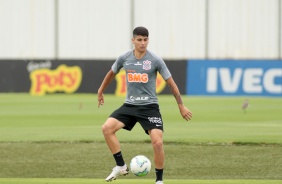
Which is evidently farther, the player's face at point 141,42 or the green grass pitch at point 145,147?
the green grass pitch at point 145,147

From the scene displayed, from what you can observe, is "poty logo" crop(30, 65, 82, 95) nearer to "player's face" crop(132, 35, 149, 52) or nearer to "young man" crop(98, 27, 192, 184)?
"young man" crop(98, 27, 192, 184)

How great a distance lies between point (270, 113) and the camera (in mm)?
29000

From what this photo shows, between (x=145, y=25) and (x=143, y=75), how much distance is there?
34479 millimetres

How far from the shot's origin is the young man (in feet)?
46.2

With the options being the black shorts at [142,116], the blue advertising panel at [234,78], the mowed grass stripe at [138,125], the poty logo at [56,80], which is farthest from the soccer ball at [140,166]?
the poty logo at [56,80]

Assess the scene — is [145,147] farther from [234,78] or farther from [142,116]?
[234,78]

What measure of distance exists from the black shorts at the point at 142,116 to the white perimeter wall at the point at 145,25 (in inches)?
1341

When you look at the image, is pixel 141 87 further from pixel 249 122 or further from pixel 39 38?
pixel 39 38

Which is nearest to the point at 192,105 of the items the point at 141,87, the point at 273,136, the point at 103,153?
the point at 273,136

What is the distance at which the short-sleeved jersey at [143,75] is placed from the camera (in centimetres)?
1413

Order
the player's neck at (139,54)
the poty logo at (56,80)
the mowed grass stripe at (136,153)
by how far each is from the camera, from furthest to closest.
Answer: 1. the poty logo at (56,80)
2. the mowed grass stripe at (136,153)
3. the player's neck at (139,54)

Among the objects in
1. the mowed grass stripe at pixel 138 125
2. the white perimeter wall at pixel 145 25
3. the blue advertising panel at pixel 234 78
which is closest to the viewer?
the mowed grass stripe at pixel 138 125

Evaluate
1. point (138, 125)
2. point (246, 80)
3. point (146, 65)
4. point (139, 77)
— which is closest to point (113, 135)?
point (139, 77)

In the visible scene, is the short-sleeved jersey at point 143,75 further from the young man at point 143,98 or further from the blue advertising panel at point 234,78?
the blue advertising panel at point 234,78
